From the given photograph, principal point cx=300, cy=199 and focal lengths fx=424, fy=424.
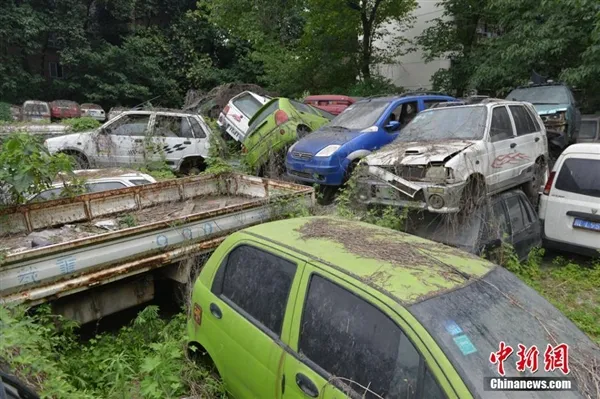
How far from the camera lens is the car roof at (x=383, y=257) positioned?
92.6 inches

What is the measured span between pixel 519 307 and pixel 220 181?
5.84m

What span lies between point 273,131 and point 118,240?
4.97 meters

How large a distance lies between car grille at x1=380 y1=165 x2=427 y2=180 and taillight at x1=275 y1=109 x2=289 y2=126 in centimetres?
342

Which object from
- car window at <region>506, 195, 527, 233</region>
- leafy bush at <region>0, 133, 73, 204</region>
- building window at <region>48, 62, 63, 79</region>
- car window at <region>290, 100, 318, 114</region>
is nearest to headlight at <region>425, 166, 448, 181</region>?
car window at <region>506, 195, 527, 233</region>

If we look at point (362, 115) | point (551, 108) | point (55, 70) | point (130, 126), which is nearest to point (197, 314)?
point (362, 115)

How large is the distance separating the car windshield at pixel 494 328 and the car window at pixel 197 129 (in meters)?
8.15

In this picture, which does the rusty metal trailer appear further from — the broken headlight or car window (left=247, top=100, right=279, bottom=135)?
car window (left=247, top=100, right=279, bottom=135)

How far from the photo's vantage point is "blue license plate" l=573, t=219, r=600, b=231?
5570mm

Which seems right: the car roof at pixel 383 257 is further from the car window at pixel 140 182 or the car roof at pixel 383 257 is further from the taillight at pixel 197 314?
the car window at pixel 140 182

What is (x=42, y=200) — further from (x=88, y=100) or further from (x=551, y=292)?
(x=88, y=100)

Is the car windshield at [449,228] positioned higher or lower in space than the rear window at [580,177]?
lower

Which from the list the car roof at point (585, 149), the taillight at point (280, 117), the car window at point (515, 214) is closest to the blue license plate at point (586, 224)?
the car window at point (515, 214)

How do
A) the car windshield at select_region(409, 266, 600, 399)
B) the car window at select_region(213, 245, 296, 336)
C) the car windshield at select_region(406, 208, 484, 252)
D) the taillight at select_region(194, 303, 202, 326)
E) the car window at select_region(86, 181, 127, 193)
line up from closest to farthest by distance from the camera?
the car windshield at select_region(409, 266, 600, 399) < the car window at select_region(213, 245, 296, 336) < the taillight at select_region(194, 303, 202, 326) < the car windshield at select_region(406, 208, 484, 252) < the car window at select_region(86, 181, 127, 193)

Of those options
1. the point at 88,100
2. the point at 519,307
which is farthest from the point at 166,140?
the point at 88,100
